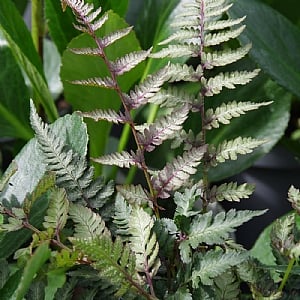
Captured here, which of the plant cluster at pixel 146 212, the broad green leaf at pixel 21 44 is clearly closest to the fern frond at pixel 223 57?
the plant cluster at pixel 146 212

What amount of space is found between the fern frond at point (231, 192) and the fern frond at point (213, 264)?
0.04 m

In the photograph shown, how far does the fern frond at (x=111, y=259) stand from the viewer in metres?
0.30

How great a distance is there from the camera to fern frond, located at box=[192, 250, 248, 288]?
1.06ft

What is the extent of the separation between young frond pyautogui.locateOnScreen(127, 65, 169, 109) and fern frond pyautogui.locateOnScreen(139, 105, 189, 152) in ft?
0.05

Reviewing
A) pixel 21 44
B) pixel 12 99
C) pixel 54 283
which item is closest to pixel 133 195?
pixel 54 283

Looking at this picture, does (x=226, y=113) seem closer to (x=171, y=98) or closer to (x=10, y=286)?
(x=171, y=98)

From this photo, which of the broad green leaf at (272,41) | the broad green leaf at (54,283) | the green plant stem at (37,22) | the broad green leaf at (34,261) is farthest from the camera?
the green plant stem at (37,22)

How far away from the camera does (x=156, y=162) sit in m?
0.74

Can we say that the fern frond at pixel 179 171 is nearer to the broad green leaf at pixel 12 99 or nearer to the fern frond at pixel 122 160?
the fern frond at pixel 122 160

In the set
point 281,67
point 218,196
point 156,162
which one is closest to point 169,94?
point 218,196

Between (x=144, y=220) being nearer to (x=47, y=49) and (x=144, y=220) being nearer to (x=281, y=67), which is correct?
(x=281, y=67)

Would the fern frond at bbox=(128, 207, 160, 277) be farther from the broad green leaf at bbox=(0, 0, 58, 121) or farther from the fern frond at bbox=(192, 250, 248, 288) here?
the broad green leaf at bbox=(0, 0, 58, 121)

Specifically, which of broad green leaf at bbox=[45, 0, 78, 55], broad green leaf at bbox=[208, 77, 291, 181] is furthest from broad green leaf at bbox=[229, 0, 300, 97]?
broad green leaf at bbox=[45, 0, 78, 55]

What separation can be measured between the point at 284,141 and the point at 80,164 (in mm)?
467
